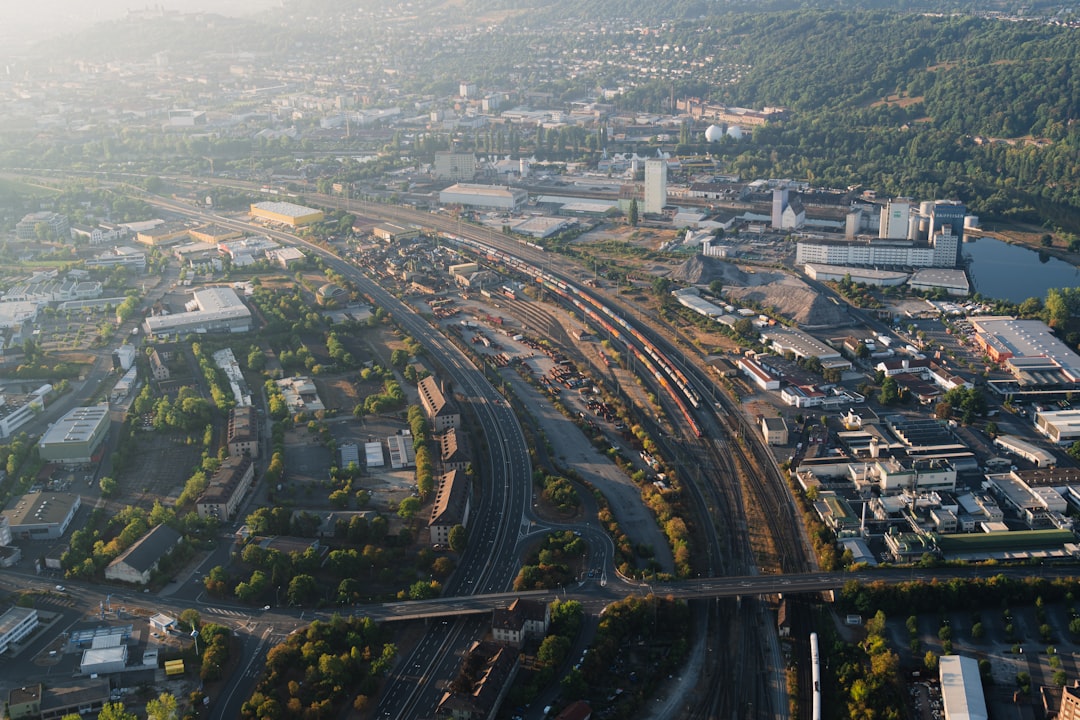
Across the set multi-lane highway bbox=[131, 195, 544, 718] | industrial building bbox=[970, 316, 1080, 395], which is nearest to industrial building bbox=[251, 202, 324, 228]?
multi-lane highway bbox=[131, 195, 544, 718]

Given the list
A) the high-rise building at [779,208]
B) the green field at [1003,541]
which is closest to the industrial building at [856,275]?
A: the high-rise building at [779,208]

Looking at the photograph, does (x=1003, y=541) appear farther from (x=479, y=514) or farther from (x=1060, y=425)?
(x=479, y=514)

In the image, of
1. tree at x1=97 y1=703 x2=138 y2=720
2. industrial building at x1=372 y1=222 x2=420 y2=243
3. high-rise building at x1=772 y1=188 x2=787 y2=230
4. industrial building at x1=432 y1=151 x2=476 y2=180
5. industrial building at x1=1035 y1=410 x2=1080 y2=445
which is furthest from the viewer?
industrial building at x1=432 y1=151 x2=476 y2=180

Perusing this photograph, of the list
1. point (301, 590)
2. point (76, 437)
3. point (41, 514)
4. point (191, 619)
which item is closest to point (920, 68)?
point (76, 437)

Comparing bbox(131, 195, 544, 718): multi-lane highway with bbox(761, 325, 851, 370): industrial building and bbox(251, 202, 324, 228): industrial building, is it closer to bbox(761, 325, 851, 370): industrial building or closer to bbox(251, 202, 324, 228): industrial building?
bbox(761, 325, 851, 370): industrial building

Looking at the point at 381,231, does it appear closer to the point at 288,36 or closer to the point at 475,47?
the point at 475,47
